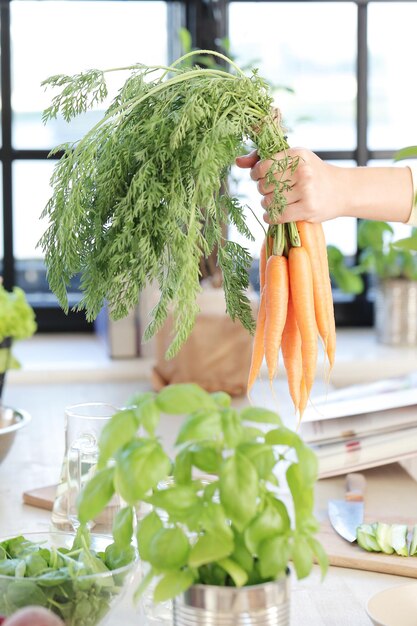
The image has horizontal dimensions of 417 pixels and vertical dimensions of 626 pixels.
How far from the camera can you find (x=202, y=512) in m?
0.65

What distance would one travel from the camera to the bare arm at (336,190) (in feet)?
3.61

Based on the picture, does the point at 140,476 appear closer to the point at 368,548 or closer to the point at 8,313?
the point at 368,548

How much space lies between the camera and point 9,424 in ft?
5.00

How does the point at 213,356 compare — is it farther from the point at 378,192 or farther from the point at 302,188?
the point at 302,188

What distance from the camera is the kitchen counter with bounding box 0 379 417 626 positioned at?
3.35 feet

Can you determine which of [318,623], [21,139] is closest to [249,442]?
[318,623]

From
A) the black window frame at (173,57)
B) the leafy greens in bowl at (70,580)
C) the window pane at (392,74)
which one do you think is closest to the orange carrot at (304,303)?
the leafy greens in bowl at (70,580)

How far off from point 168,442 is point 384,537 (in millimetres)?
613

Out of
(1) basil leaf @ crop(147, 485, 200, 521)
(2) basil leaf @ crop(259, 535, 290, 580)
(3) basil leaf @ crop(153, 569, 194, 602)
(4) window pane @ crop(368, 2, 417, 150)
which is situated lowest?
(3) basil leaf @ crop(153, 569, 194, 602)

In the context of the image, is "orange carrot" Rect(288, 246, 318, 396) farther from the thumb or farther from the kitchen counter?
the kitchen counter

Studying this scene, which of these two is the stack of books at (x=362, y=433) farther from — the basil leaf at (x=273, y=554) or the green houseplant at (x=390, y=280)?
the green houseplant at (x=390, y=280)

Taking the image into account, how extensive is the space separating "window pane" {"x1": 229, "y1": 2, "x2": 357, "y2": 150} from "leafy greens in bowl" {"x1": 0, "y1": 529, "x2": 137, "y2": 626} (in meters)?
2.28

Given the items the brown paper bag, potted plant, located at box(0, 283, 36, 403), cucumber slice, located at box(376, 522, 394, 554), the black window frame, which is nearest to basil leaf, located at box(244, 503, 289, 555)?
cucumber slice, located at box(376, 522, 394, 554)

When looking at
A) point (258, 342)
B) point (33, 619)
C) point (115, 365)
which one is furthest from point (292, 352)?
point (115, 365)
